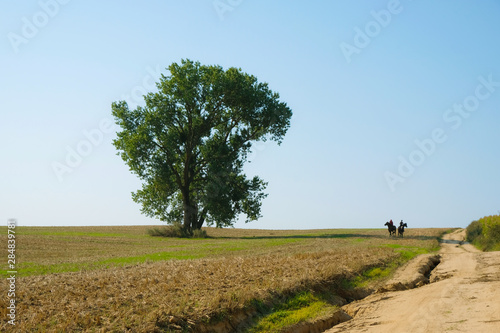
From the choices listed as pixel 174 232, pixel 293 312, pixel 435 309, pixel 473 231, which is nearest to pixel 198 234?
pixel 174 232

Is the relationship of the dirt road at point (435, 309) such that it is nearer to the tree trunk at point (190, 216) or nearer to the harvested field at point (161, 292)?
the harvested field at point (161, 292)

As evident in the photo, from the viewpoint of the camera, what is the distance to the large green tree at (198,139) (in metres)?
51.5

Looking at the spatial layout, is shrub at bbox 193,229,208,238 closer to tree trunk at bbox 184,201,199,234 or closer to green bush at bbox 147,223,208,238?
green bush at bbox 147,223,208,238

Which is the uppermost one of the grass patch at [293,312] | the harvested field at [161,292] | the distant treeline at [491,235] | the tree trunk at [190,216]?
the tree trunk at [190,216]

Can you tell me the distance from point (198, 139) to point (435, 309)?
43203 millimetres

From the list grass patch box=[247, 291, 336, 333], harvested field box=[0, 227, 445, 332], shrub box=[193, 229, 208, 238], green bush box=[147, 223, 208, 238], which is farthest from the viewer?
green bush box=[147, 223, 208, 238]

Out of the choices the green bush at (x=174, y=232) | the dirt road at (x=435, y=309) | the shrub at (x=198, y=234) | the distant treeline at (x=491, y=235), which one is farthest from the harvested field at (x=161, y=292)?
the green bush at (x=174, y=232)

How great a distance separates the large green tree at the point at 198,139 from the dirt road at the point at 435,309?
122 feet

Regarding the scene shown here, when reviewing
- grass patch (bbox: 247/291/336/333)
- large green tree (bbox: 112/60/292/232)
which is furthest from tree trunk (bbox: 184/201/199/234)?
grass patch (bbox: 247/291/336/333)

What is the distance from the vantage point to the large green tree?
51.5 m

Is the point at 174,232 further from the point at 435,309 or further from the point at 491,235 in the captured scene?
the point at 435,309

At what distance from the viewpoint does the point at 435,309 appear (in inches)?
455

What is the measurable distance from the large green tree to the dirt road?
3708 cm

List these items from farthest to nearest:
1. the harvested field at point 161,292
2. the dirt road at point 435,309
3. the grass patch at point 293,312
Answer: the grass patch at point 293,312, the dirt road at point 435,309, the harvested field at point 161,292
